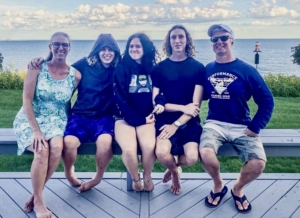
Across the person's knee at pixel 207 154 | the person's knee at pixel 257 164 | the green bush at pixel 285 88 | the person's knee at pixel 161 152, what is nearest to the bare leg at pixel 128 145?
the person's knee at pixel 161 152

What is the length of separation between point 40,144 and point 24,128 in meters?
0.26

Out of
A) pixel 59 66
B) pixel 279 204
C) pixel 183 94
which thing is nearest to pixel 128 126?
pixel 183 94

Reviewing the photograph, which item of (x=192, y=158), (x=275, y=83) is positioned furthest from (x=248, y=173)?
(x=275, y=83)

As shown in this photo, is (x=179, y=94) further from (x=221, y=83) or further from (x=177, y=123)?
→ (x=221, y=83)

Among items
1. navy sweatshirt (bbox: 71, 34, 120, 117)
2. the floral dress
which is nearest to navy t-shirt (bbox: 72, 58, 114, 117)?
navy sweatshirt (bbox: 71, 34, 120, 117)

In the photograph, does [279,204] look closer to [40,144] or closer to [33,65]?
[40,144]

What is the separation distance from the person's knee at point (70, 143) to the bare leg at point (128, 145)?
1.05 feet

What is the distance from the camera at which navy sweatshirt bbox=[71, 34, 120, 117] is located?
3.26m

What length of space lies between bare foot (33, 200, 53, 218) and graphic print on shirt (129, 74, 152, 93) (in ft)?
3.72

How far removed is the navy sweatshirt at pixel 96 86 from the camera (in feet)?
10.7

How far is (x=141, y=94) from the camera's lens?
3.24 meters

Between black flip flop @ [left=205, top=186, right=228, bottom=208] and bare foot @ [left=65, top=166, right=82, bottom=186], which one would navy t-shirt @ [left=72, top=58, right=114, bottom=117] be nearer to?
bare foot @ [left=65, top=166, right=82, bottom=186]

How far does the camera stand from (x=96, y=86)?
3.26 m

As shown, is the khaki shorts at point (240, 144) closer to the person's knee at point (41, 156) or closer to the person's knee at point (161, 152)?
the person's knee at point (161, 152)
